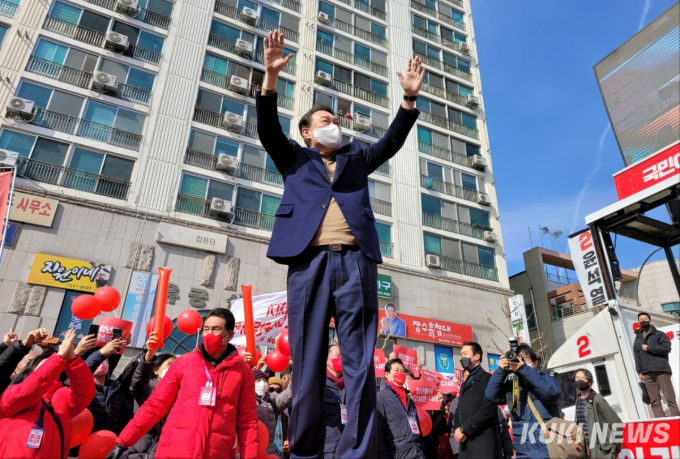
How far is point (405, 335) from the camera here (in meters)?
19.6

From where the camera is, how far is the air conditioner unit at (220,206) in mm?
17938

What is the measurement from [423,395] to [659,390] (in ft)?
13.7

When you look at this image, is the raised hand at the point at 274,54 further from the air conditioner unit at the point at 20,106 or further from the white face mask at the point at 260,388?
the air conditioner unit at the point at 20,106

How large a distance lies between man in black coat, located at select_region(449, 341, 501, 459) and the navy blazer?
2.89 meters

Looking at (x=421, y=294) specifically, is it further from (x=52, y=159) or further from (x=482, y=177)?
(x=52, y=159)

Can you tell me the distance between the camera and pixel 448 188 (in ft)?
81.9

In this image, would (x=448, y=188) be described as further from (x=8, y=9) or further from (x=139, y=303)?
(x=8, y=9)

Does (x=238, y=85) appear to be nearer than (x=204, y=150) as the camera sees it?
No

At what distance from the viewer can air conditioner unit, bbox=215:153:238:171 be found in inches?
741

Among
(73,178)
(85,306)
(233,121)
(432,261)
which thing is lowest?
(85,306)

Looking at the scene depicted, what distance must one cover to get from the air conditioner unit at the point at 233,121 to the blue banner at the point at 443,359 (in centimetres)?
1285

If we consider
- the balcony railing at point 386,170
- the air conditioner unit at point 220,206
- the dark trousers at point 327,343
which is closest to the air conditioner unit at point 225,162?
the air conditioner unit at point 220,206

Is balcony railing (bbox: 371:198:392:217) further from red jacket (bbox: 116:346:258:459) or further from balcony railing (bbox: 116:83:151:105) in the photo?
red jacket (bbox: 116:346:258:459)

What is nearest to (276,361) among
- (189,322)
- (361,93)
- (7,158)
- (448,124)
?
(189,322)
